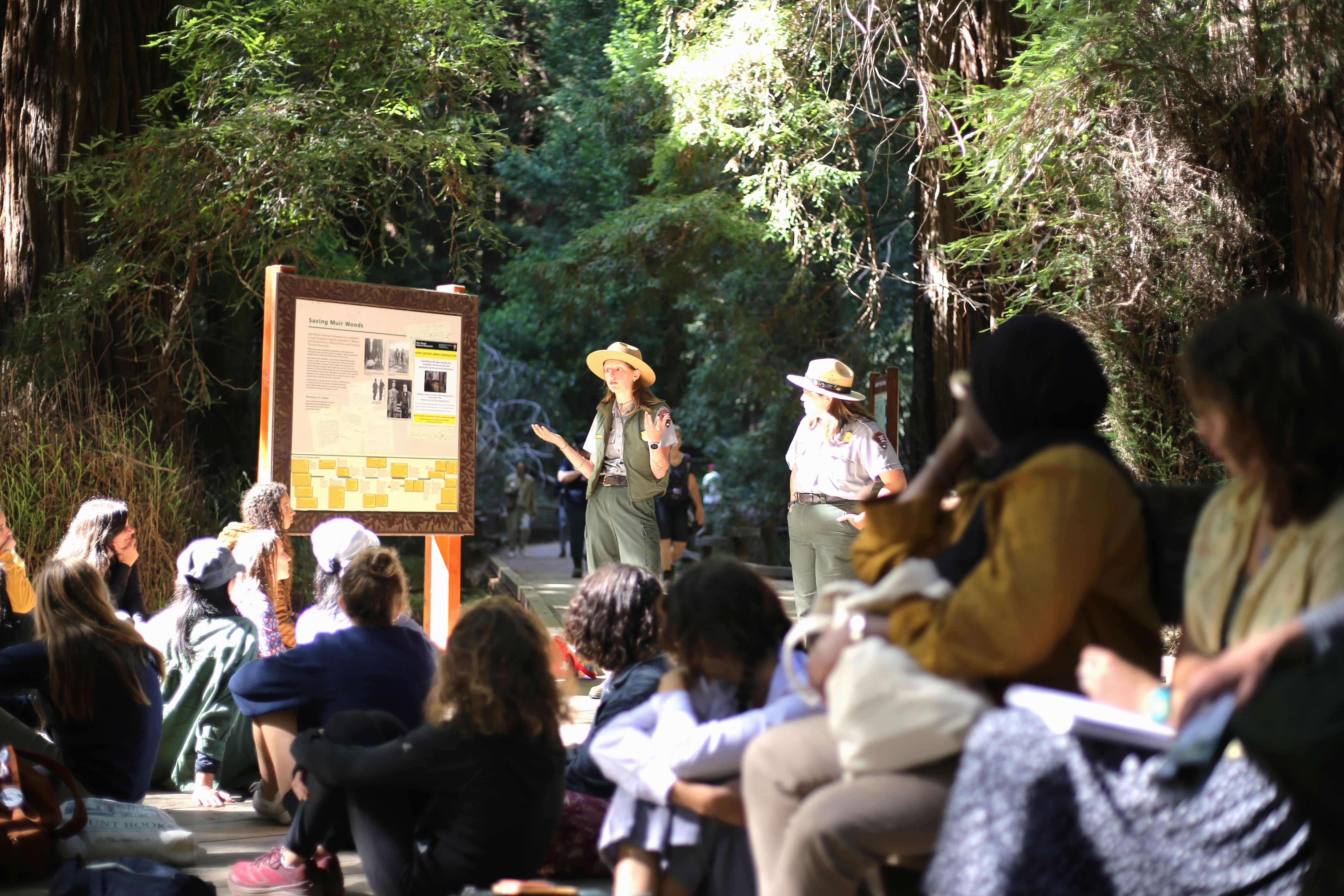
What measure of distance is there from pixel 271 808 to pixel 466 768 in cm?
177

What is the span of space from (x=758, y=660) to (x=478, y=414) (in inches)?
707

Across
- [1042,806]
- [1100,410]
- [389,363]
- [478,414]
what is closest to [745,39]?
[389,363]

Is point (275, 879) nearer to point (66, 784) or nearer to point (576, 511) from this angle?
point (66, 784)

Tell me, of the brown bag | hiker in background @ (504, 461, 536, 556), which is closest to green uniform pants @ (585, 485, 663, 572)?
the brown bag

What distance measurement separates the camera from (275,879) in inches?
131

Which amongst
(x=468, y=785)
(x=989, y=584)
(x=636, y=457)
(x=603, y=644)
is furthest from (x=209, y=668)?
(x=989, y=584)

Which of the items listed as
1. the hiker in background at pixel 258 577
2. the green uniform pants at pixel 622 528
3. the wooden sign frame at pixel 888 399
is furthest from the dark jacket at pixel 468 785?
the wooden sign frame at pixel 888 399

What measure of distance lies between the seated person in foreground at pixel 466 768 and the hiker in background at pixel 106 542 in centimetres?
216

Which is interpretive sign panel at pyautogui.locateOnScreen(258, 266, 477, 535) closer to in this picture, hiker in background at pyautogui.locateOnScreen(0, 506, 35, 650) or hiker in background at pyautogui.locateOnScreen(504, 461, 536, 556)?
hiker in background at pyautogui.locateOnScreen(0, 506, 35, 650)

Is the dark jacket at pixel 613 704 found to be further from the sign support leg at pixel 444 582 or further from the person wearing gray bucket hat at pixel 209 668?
Result: the sign support leg at pixel 444 582

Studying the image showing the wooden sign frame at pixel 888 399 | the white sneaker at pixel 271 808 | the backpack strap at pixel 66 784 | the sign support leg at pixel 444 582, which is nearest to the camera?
the backpack strap at pixel 66 784

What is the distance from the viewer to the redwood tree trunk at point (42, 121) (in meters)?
8.46

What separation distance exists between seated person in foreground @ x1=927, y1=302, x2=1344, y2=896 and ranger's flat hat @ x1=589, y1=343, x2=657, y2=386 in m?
4.72

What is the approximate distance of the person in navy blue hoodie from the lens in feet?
11.9
